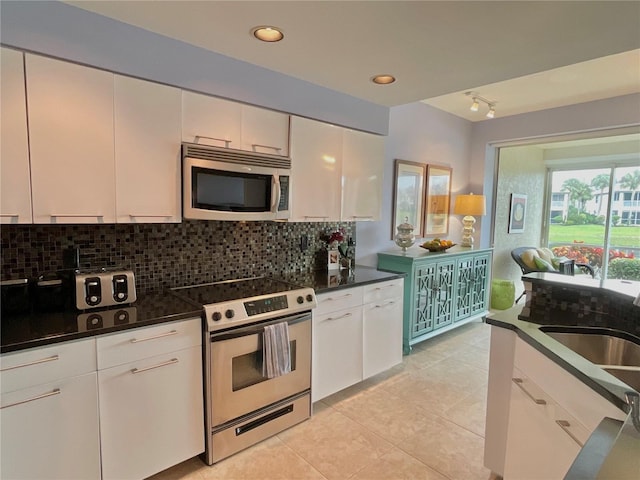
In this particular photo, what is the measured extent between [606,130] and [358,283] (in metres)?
3.55

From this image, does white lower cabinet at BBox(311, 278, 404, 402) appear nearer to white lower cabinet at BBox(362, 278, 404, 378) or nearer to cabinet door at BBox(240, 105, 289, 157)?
white lower cabinet at BBox(362, 278, 404, 378)

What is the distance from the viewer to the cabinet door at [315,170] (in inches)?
106

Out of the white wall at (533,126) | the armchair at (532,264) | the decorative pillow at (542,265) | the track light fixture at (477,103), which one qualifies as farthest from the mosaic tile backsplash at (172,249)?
the decorative pillow at (542,265)

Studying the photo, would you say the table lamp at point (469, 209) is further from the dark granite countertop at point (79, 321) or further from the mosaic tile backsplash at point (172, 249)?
the dark granite countertop at point (79, 321)

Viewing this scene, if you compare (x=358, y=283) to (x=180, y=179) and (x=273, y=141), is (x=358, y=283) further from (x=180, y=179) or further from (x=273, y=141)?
(x=180, y=179)

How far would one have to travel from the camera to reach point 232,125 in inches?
91.7

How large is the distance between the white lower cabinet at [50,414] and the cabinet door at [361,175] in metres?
2.12

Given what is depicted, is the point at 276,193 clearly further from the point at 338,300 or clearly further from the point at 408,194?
the point at 408,194

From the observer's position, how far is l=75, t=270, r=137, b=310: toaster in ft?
6.03

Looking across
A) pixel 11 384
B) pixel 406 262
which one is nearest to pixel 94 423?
pixel 11 384

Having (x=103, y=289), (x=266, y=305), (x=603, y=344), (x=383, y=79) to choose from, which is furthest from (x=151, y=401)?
(x=383, y=79)

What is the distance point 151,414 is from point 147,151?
1.41m

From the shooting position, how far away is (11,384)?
1451mm

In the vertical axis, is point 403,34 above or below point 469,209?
above
